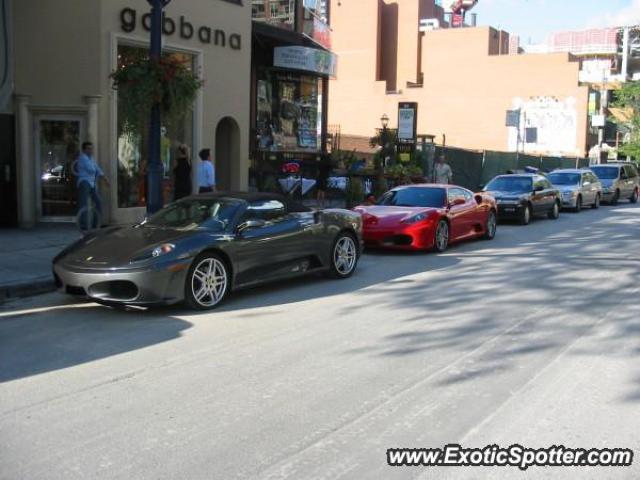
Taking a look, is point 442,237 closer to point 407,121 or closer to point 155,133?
point 155,133

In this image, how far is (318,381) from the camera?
219 inches

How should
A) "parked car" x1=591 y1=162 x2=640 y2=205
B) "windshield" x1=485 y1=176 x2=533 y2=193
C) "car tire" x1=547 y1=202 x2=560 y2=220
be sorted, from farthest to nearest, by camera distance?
"parked car" x1=591 y1=162 x2=640 y2=205 < "car tire" x1=547 y1=202 x2=560 y2=220 < "windshield" x1=485 y1=176 x2=533 y2=193

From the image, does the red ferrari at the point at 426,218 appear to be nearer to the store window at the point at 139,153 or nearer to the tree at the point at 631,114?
the store window at the point at 139,153

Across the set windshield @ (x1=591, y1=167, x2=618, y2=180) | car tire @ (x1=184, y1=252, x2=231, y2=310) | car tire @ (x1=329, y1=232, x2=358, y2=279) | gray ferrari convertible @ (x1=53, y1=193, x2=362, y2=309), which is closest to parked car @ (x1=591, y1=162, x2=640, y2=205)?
windshield @ (x1=591, y1=167, x2=618, y2=180)

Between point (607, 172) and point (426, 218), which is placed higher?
point (607, 172)

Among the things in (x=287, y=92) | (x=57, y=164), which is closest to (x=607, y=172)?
(x=287, y=92)

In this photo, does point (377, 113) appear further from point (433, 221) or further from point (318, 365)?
point (318, 365)

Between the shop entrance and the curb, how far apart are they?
932 centimetres

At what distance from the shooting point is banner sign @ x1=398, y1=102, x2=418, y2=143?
23375 mm

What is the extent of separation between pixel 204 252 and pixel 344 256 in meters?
2.81

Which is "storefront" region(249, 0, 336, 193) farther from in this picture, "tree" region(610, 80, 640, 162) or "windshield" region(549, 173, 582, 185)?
"tree" region(610, 80, 640, 162)

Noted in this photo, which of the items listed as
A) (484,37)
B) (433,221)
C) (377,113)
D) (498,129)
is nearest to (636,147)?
(498,129)

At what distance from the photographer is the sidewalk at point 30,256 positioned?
9156 millimetres

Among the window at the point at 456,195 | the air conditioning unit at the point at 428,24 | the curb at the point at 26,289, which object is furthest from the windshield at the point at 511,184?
the air conditioning unit at the point at 428,24
